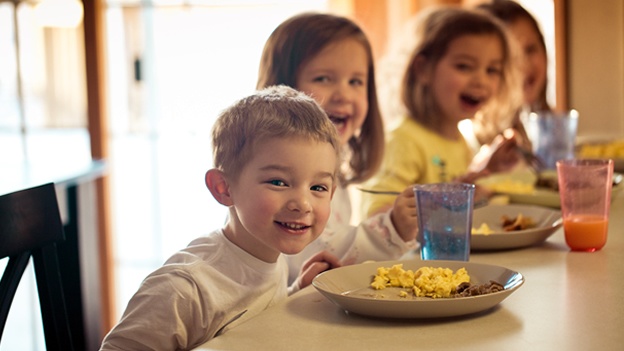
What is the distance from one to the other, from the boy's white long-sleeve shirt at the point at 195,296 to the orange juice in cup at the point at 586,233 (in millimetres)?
510

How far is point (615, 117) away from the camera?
4.38 m

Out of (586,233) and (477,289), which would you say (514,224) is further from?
(477,289)

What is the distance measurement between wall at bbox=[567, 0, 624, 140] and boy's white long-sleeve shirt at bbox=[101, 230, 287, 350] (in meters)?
3.39

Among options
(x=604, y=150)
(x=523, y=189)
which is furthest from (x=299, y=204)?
(x=604, y=150)

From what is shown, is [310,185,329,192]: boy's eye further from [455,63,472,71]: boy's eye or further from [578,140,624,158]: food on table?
[578,140,624,158]: food on table

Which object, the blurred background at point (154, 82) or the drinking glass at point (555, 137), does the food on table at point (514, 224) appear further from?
the blurred background at point (154, 82)

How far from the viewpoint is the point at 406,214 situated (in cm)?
149

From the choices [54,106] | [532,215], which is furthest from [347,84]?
[54,106]

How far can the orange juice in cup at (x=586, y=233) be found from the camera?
1.39m

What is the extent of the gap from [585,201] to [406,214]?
0.31 m

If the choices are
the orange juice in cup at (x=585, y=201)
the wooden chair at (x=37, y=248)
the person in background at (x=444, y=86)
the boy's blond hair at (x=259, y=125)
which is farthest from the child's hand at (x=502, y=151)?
the wooden chair at (x=37, y=248)

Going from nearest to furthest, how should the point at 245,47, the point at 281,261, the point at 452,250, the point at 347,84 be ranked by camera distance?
the point at 452,250, the point at 281,261, the point at 347,84, the point at 245,47

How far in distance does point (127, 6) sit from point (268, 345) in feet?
13.8

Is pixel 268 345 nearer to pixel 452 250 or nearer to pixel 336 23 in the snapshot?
pixel 452 250
